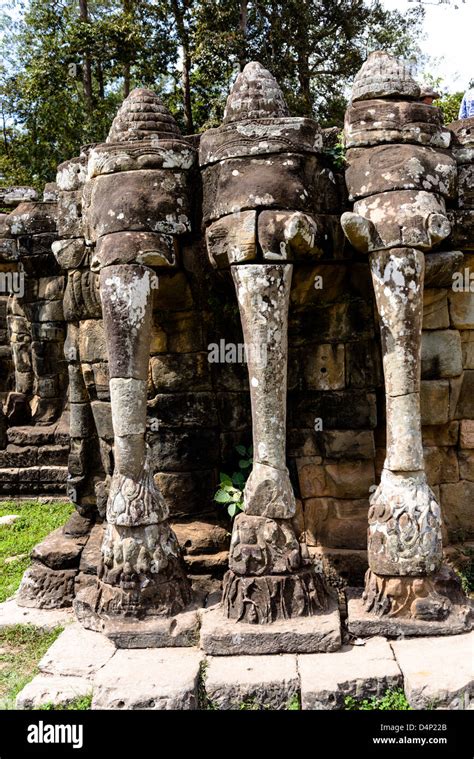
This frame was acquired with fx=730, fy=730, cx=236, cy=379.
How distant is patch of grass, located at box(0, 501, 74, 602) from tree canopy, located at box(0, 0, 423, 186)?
9682mm

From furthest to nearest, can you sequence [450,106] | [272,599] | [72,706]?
[450,106] < [272,599] < [72,706]

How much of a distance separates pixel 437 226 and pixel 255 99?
134 cm

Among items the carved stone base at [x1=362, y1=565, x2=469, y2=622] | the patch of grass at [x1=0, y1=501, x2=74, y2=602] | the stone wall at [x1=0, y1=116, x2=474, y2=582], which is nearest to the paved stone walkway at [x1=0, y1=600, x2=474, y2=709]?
the carved stone base at [x1=362, y1=565, x2=469, y2=622]

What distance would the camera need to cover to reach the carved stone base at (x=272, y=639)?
3951mm

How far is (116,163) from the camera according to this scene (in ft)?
14.8

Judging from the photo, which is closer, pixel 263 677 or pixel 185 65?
pixel 263 677

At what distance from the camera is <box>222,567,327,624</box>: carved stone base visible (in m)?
4.07

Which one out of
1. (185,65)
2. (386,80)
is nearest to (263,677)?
(386,80)

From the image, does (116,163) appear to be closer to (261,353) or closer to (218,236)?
(218,236)

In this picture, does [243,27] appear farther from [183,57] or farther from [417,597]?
[417,597]

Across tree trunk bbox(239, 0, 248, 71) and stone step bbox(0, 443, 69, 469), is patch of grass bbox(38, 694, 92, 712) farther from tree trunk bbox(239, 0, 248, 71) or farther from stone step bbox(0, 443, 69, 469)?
tree trunk bbox(239, 0, 248, 71)

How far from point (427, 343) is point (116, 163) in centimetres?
238

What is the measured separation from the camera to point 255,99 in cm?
443
